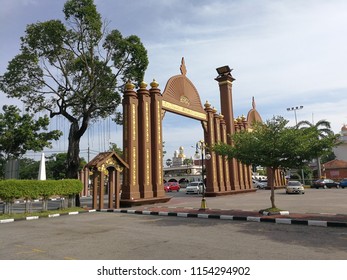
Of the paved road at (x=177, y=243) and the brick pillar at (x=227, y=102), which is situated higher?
the brick pillar at (x=227, y=102)

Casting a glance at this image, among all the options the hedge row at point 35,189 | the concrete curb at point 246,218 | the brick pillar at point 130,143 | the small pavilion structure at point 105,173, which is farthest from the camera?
the brick pillar at point 130,143

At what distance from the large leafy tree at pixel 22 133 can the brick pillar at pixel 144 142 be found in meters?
9.77

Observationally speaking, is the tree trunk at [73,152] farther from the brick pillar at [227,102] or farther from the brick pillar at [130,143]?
the brick pillar at [227,102]

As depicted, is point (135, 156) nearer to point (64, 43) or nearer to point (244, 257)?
point (64, 43)

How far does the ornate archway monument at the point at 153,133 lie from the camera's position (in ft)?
61.8

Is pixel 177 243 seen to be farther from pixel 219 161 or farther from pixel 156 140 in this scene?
pixel 219 161

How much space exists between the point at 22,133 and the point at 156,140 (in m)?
12.9

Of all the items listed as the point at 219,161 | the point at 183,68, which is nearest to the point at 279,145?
the point at 183,68

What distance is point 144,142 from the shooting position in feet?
64.2

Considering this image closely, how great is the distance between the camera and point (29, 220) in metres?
13.6

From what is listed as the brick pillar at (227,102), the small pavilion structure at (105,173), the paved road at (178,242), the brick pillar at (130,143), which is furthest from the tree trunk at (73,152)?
the brick pillar at (227,102)

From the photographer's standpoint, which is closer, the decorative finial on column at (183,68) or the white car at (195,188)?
the decorative finial on column at (183,68)
